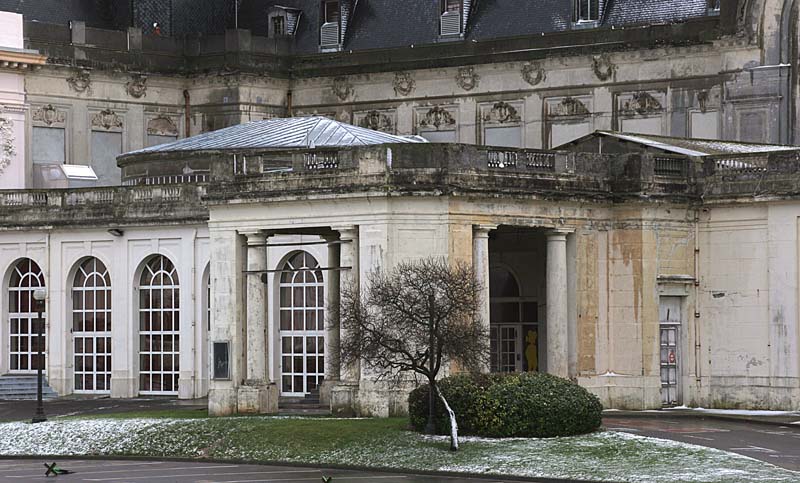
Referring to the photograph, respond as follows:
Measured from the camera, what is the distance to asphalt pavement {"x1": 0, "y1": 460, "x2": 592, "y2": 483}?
4500 cm

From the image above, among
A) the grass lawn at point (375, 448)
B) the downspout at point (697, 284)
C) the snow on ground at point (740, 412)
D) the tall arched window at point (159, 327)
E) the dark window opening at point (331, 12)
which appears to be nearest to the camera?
the grass lawn at point (375, 448)

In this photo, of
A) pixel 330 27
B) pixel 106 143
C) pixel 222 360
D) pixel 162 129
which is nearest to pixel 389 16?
pixel 330 27

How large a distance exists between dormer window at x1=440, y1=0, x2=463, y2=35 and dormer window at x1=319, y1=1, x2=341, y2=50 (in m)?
5.44

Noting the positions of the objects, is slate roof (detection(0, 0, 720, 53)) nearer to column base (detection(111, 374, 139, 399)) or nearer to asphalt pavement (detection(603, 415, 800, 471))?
column base (detection(111, 374, 139, 399))

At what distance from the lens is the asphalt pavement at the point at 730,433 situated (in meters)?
47.6

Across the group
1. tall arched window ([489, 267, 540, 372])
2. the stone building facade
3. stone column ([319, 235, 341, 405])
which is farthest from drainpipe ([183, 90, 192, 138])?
stone column ([319, 235, 341, 405])

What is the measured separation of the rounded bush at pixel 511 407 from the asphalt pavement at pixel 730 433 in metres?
1.92

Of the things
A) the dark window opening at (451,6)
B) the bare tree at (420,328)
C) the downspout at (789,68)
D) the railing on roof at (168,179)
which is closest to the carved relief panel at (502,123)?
the dark window opening at (451,6)

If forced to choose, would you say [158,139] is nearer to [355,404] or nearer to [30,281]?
[30,281]

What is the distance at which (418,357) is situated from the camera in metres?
50.8

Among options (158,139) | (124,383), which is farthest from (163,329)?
(158,139)

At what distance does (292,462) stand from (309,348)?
2218 centimetres

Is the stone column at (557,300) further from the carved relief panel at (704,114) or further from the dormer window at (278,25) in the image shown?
the dormer window at (278,25)

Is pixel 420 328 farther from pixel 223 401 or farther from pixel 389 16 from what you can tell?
pixel 389 16
